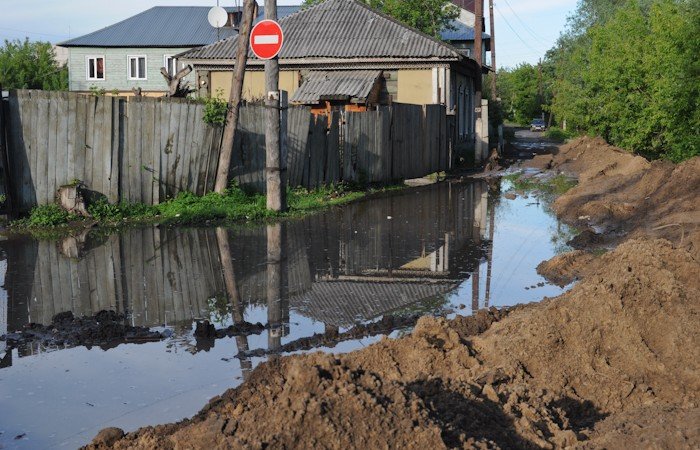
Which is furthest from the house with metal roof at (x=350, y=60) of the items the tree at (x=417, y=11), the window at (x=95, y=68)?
the window at (x=95, y=68)

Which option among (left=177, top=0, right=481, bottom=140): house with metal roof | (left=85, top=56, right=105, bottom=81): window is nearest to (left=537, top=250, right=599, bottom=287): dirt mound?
(left=177, top=0, right=481, bottom=140): house with metal roof

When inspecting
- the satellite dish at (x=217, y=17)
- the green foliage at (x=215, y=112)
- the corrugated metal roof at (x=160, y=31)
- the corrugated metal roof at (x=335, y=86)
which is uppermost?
the corrugated metal roof at (x=160, y=31)

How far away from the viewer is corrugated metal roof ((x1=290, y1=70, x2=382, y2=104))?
26406 millimetres

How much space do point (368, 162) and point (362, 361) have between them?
Answer: 16301mm

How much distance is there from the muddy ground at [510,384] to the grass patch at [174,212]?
7514 millimetres

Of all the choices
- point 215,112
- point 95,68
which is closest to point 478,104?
point 215,112

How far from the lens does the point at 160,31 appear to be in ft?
181

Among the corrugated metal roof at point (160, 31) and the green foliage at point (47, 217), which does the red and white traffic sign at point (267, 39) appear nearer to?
the green foliage at point (47, 217)

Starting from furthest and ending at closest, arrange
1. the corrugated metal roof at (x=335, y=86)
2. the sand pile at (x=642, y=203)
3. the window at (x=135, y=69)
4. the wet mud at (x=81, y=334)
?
the window at (x=135, y=69) < the corrugated metal roof at (x=335, y=86) < the sand pile at (x=642, y=203) < the wet mud at (x=81, y=334)

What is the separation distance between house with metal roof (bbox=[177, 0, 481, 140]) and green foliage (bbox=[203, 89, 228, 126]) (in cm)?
1136

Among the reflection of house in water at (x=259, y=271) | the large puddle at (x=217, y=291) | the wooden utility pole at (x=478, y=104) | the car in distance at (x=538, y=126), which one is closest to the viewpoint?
the large puddle at (x=217, y=291)

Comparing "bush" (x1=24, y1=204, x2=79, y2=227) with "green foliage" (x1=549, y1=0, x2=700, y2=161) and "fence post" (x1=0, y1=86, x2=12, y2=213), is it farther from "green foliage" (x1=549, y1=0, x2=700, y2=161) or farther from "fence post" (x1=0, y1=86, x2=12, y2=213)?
"green foliage" (x1=549, y1=0, x2=700, y2=161)

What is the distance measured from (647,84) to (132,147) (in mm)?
18264

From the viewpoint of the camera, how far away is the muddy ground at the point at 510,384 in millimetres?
4027
